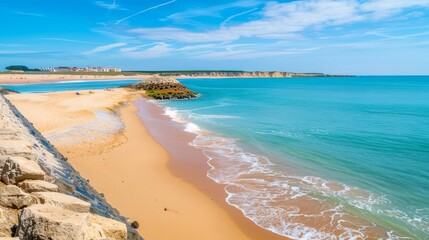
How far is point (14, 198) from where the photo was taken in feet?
19.1

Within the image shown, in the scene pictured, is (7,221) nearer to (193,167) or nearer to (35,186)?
(35,186)

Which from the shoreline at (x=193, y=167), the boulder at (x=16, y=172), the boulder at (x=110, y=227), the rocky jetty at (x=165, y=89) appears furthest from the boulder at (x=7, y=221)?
the rocky jetty at (x=165, y=89)

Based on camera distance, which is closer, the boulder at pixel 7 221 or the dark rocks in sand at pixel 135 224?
the boulder at pixel 7 221

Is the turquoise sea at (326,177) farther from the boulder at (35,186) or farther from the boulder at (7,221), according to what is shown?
the boulder at (7,221)

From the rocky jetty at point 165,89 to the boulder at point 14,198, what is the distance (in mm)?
57825


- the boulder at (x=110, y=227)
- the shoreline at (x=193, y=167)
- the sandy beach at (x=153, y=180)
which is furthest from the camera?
the shoreline at (x=193, y=167)

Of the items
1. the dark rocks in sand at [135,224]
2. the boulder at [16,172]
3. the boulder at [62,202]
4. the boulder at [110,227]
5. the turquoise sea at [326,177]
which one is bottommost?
the turquoise sea at [326,177]

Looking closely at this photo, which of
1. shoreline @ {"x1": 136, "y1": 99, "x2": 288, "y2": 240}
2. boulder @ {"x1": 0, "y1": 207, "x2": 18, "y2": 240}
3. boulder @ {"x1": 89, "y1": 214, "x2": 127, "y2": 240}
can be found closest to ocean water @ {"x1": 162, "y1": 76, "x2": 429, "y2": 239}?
shoreline @ {"x1": 136, "y1": 99, "x2": 288, "y2": 240}

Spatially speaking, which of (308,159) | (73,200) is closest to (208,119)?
(308,159)

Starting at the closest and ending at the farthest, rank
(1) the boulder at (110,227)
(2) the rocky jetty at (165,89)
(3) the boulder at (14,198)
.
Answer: (1) the boulder at (110,227), (3) the boulder at (14,198), (2) the rocky jetty at (165,89)

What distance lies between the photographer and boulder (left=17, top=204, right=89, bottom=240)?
15.2 feet

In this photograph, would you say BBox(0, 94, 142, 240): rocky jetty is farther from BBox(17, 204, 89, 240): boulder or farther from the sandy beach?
the sandy beach

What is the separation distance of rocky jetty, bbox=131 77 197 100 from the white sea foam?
4752 cm

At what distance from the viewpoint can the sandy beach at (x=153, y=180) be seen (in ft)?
33.9
